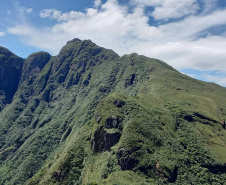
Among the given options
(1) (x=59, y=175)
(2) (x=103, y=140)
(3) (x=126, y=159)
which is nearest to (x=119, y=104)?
(2) (x=103, y=140)

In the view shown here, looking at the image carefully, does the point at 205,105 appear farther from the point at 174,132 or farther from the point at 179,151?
the point at 179,151

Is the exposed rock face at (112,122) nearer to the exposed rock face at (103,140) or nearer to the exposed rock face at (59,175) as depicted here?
the exposed rock face at (103,140)

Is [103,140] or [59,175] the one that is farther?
[103,140]

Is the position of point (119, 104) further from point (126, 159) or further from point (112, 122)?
point (126, 159)

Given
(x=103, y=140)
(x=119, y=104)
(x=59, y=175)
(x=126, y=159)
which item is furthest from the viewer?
(x=119, y=104)

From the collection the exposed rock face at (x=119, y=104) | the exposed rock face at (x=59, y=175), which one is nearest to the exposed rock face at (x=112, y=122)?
the exposed rock face at (x=119, y=104)

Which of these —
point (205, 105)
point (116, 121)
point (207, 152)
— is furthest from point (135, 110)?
point (205, 105)

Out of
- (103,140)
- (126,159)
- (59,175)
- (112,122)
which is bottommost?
(59,175)
